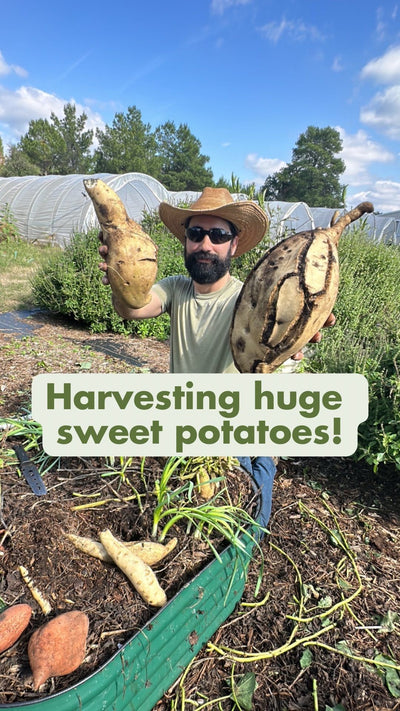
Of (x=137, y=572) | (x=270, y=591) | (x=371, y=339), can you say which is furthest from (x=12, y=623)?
(x=371, y=339)

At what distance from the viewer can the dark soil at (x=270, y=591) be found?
1083 millimetres

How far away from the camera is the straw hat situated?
1.78 meters

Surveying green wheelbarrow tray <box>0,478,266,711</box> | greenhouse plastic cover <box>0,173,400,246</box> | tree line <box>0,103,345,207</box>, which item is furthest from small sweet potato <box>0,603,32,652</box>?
tree line <box>0,103,345,207</box>

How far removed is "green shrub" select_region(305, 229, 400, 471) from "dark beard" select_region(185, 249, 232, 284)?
50.8 inches

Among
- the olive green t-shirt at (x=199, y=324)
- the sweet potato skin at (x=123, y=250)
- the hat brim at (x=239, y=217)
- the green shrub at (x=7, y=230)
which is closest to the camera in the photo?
the sweet potato skin at (x=123, y=250)

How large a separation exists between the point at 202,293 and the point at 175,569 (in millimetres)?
1285

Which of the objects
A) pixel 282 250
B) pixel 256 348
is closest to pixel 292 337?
pixel 256 348

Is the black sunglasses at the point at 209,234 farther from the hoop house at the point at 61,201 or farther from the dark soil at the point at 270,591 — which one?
the hoop house at the point at 61,201

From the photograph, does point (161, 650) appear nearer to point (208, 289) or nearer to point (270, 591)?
point (270, 591)

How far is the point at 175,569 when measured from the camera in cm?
122

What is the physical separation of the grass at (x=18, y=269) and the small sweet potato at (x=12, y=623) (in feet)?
20.0

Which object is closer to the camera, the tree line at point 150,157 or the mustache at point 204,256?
the mustache at point 204,256

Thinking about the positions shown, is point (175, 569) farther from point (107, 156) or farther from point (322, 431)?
point (107, 156)

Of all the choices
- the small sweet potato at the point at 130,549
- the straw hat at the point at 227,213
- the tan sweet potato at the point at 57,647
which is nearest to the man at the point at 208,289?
the straw hat at the point at 227,213
